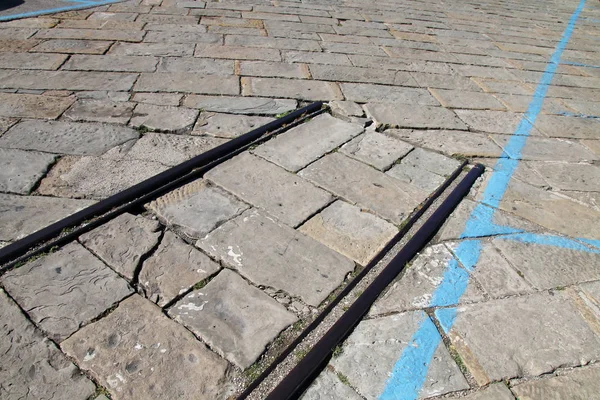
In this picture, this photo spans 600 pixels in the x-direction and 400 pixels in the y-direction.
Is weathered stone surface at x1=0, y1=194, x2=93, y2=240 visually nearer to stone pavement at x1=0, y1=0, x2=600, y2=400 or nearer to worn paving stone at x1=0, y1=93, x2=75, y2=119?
stone pavement at x1=0, y1=0, x2=600, y2=400

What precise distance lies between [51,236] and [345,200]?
62.4 inches

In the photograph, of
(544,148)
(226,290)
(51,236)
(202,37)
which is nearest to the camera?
(226,290)

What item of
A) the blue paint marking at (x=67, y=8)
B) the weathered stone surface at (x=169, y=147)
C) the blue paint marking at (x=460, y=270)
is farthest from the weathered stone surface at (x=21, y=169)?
the blue paint marking at (x=67, y=8)

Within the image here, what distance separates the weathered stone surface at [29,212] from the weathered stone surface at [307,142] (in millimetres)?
1204

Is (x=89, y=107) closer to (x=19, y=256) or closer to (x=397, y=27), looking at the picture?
(x=19, y=256)

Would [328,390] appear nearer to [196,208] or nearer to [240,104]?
[196,208]

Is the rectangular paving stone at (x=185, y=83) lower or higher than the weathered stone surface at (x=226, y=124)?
higher

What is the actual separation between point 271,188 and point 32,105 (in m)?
2.00

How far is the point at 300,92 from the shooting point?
13.1 feet

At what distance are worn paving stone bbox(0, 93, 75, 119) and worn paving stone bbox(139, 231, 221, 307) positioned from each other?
171 cm

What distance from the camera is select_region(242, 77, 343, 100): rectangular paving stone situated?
3.91 metres

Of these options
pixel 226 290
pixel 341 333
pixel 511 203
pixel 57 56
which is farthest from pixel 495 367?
pixel 57 56

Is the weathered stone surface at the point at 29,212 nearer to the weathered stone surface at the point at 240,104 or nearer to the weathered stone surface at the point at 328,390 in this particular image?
the weathered stone surface at the point at 240,104

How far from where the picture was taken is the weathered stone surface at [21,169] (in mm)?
2535
